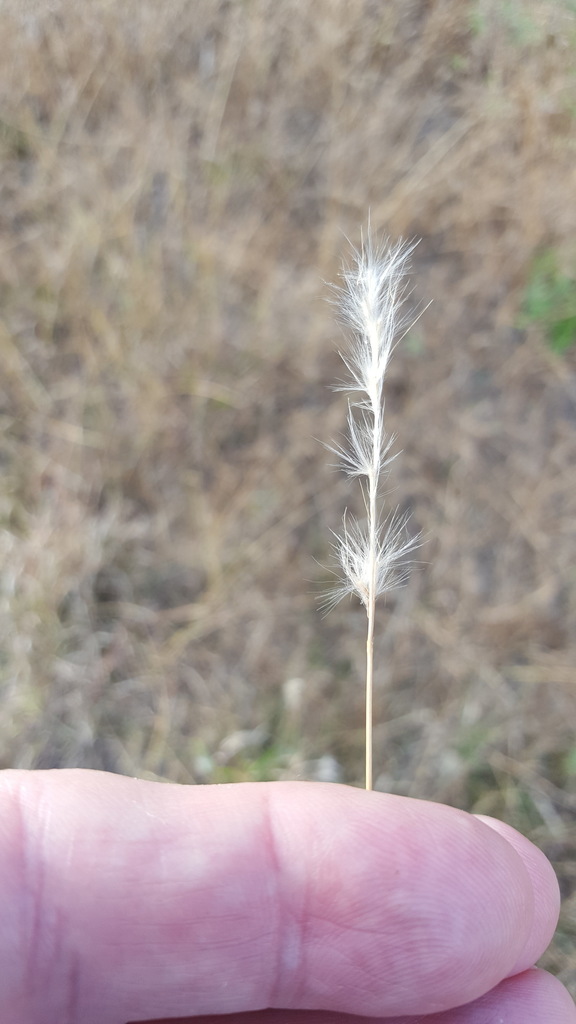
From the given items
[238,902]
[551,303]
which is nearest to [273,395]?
[551,303]

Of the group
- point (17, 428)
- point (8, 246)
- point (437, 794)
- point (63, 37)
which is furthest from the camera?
point (63, 37)

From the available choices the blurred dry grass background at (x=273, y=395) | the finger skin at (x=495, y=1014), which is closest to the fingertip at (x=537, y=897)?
the finger skin at (x=495, y=1014)

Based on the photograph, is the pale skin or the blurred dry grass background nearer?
the pale skin

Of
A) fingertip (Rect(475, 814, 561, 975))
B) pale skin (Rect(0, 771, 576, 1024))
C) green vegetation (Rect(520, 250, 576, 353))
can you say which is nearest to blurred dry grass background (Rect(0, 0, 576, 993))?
green vegetation (Rect(520, 250, 576, 353))

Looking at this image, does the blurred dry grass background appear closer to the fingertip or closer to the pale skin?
the fingertip

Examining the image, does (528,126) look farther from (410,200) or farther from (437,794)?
(437,794)

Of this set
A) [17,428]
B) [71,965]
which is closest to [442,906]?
[71,965]

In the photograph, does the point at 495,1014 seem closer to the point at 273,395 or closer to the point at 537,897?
the point at 537,897
